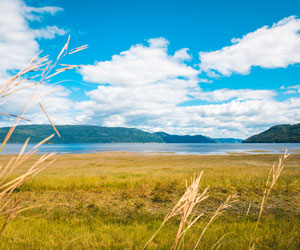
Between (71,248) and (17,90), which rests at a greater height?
(17,90)

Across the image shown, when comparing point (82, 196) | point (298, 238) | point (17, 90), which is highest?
point (17, 90)

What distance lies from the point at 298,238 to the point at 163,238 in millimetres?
3340

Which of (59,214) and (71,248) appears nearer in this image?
(71,248)

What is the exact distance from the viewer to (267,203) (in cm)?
956

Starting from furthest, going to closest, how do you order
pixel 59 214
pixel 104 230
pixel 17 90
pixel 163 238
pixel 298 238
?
pixel 59 214 → pixel 104 230 → pixel 163 238 → pixel 298 238 → pixel 17 90

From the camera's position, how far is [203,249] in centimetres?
473

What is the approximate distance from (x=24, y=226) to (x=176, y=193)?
7265 mm

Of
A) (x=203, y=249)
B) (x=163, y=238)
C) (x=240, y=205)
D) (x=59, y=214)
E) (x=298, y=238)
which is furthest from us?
(x=240, y=205)

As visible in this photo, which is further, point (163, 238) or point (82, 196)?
point (82, 196)

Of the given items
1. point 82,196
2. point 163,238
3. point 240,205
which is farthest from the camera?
point 82,196

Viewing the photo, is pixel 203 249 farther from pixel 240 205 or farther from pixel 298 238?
pixel 240 205

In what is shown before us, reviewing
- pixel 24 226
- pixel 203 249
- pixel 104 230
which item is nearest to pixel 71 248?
pixel 104 230

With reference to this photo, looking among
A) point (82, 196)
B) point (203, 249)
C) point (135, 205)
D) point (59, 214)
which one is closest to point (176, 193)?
point (135, 205)

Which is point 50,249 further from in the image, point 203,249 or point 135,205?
point 135,205
